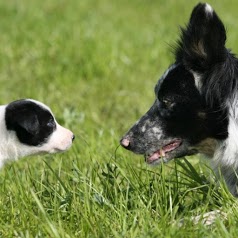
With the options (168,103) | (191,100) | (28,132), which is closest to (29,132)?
(28,132)

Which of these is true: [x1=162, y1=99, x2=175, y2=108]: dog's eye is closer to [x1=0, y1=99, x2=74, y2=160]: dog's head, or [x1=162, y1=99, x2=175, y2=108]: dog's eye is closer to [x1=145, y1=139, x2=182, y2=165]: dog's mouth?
[x1=145, y1=139, x2=182, y2=165]: dog's mouth

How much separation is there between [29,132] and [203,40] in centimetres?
136

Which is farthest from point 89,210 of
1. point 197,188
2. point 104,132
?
point 104,132

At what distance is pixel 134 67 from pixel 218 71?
5136 millimetres

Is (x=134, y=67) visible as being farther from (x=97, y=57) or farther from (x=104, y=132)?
(x=104, y=132)

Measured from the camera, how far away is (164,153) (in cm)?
438

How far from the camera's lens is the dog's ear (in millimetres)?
3984

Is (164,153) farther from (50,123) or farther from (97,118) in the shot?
(97,118)

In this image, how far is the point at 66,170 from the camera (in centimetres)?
505

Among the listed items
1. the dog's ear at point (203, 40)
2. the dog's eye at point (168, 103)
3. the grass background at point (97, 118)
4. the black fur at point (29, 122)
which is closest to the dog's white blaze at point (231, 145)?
the grass background at point (97, 118)

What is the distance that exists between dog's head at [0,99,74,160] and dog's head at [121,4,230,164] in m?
0.56

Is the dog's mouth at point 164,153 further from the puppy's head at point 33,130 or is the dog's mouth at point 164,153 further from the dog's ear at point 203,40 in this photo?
the puppy's head at point 33,130

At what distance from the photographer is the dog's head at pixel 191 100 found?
4059mm

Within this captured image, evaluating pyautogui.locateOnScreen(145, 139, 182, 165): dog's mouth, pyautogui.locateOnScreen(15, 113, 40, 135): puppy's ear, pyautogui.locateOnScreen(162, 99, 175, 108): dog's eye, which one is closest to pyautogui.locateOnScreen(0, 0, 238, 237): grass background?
pyautogui.locateOnScreen(145, 139, 182, 165): dog's mouth
